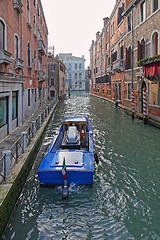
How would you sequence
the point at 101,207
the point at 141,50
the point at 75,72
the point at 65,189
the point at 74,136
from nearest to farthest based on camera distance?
the point at 101,207
the point at 65,189
the point at 74,136
the point at 141,50
the point at 75,72

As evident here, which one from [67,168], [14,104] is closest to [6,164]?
[67,168]

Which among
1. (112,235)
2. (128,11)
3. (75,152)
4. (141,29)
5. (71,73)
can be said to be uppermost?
(71,73)

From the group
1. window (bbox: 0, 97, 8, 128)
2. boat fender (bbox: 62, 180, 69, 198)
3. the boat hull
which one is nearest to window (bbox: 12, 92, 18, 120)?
window (bbox: 0, 97, 8, 128)

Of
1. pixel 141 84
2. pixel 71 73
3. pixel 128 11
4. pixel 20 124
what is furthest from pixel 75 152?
pixel 71 73

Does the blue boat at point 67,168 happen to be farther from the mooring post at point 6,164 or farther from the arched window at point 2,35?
the arched window at point 2,35

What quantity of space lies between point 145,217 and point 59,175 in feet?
7.11

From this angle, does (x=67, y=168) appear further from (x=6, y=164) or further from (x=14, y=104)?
(x=14, y=104)

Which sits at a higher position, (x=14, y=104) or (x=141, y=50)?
(x=141, y=50)

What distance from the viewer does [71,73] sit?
81.3 m

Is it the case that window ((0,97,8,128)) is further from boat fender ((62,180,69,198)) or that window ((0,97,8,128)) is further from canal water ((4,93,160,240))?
boat fender ((62,180,69,198))

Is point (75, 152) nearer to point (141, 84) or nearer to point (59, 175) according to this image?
point (59, 175)

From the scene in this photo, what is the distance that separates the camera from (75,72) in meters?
81.3

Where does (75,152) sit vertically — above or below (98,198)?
above

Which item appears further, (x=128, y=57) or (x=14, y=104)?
(x=128, y=57)
